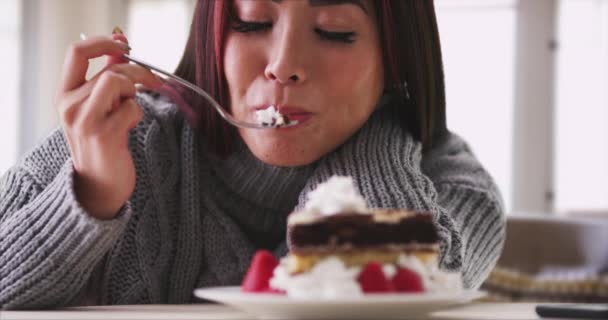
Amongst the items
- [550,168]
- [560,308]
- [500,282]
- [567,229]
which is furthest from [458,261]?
[550,168]

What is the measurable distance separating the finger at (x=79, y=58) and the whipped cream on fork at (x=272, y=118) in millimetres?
193

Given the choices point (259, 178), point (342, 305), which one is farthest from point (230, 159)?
point (342, 305)

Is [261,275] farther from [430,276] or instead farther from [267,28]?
[267,28]

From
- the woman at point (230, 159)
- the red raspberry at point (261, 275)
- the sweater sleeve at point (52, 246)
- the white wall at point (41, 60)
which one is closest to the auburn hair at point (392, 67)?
the woman at point (230, 159)

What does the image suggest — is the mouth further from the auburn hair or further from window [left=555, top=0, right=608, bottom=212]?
window [left=555, top=0, right=608, bottom=212]

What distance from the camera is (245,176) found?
3.79 ft

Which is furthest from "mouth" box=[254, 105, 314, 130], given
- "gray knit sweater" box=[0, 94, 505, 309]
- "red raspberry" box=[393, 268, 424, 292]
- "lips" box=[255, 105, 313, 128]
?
"red raspberry" box=[393, 268, 424, 292]

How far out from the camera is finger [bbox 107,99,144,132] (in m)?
0.94

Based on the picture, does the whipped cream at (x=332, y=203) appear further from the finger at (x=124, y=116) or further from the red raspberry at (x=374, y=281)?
the finger at (x=124, y=116)

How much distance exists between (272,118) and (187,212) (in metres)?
0.23

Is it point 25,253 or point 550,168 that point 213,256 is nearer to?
point 25,253

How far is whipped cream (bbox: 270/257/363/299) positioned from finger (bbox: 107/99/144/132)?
328mm

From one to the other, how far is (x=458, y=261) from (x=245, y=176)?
1.03 ft

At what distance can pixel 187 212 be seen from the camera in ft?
3.74
